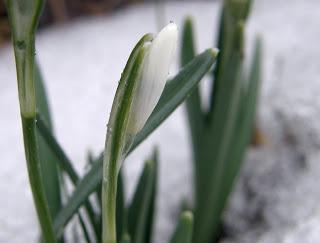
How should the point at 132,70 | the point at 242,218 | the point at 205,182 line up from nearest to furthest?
the point at 132,70 → the point at 205,182 → the point at 242,218

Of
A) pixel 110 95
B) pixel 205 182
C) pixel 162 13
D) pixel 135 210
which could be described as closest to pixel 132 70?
pixel 135 210

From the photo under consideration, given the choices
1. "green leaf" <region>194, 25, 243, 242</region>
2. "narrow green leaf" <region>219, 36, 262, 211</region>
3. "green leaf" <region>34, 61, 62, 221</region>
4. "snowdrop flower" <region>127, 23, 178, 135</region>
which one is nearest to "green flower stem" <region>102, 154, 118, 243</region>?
"snowdrop flower" <region>127, 23, 178, 135</region>

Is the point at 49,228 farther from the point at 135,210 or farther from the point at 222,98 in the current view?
the point at 222,98

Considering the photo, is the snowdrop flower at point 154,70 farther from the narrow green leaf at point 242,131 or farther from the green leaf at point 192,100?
the narrow green leaf at point 242,131

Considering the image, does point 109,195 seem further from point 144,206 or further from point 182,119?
point 182,119

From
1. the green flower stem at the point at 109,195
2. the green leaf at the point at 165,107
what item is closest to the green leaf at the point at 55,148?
the green leaf at the point at 165,107

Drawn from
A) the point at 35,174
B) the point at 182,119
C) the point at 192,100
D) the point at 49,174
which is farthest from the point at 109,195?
the point at 182,119
